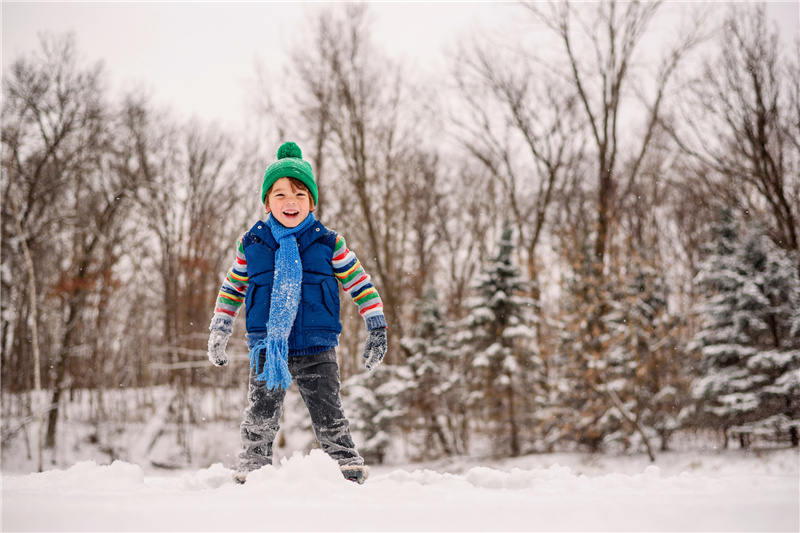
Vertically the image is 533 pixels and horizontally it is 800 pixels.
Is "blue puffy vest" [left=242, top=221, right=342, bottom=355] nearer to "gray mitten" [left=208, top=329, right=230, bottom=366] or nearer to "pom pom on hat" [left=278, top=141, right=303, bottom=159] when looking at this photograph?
"gray mitten" [left=208, top=329, right=230, bottom=366]

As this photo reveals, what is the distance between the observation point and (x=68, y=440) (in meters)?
14.9

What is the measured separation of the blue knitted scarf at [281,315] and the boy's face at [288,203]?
124mm

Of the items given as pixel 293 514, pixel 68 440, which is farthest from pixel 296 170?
pixel 68 440

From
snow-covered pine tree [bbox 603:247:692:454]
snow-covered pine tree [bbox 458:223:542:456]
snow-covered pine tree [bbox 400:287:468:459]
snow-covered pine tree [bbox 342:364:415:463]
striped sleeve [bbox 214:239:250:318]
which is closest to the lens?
striped sleeve [bbox 214:239:250:318]

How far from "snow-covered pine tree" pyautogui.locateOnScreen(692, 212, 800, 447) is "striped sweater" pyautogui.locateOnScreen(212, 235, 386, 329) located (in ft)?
33.4

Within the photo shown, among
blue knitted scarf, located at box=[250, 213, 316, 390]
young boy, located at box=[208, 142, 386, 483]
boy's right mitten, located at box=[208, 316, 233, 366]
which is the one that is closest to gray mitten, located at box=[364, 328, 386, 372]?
young boy, located at box=[208, 142, 386, 483]

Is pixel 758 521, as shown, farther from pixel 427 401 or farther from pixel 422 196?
pixel 422 196

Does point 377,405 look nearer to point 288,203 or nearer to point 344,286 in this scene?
point 344,286

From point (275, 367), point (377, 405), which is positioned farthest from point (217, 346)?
point (377, 405)

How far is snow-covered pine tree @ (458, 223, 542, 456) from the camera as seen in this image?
1266cm

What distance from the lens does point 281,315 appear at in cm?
278

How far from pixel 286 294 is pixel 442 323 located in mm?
11903

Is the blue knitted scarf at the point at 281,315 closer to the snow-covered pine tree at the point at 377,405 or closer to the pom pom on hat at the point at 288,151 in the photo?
the pom pom on hat at the point at 288,151

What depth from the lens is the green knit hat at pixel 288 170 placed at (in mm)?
3070
